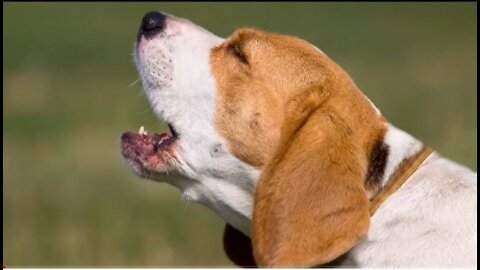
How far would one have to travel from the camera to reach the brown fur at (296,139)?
4.68 meters

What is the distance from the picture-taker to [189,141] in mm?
5488

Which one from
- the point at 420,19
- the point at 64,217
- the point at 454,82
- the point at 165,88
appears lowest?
the point at 420,19

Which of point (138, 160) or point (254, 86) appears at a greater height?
point (254, 86)

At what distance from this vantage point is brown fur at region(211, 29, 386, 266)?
4.68 metres

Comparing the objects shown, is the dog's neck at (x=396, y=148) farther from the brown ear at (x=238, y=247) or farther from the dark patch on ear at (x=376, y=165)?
the brown ear at (x=238, y=247)

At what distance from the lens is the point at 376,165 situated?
4.91m

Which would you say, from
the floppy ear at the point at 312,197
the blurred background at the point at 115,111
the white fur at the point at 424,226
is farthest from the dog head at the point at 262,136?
the blurred background at the point at 115,111

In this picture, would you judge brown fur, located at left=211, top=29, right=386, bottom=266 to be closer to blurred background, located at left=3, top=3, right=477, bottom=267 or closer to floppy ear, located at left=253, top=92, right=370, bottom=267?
floppy ear, located at left=253, top=92, right=370, bottom=267

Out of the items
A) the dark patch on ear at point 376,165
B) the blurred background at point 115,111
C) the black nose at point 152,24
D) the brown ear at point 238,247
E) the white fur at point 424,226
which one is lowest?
the blurred background at point 115,111

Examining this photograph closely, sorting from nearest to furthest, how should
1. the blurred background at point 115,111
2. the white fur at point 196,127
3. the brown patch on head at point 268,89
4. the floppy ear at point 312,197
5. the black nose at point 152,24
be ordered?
the floppy ear at point 312,197 → the brown patch on head at point 268,89 → the white fur at point 196,127 → the black nose at point 152,24 → the blurred background at point 115,111

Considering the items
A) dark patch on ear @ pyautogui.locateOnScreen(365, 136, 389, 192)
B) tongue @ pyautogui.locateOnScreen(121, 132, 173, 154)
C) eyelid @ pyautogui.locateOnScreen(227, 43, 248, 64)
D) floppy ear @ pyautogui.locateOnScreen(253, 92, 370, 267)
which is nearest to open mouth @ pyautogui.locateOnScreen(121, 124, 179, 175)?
tongue @ pyautogui.locateOnScreen(121, 132, 173, 154)

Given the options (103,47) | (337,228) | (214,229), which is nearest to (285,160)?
(337,228)

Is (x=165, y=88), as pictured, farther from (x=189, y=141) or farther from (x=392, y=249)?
(x=392, y=249)

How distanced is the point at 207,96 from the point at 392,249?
A: 1185 mm
